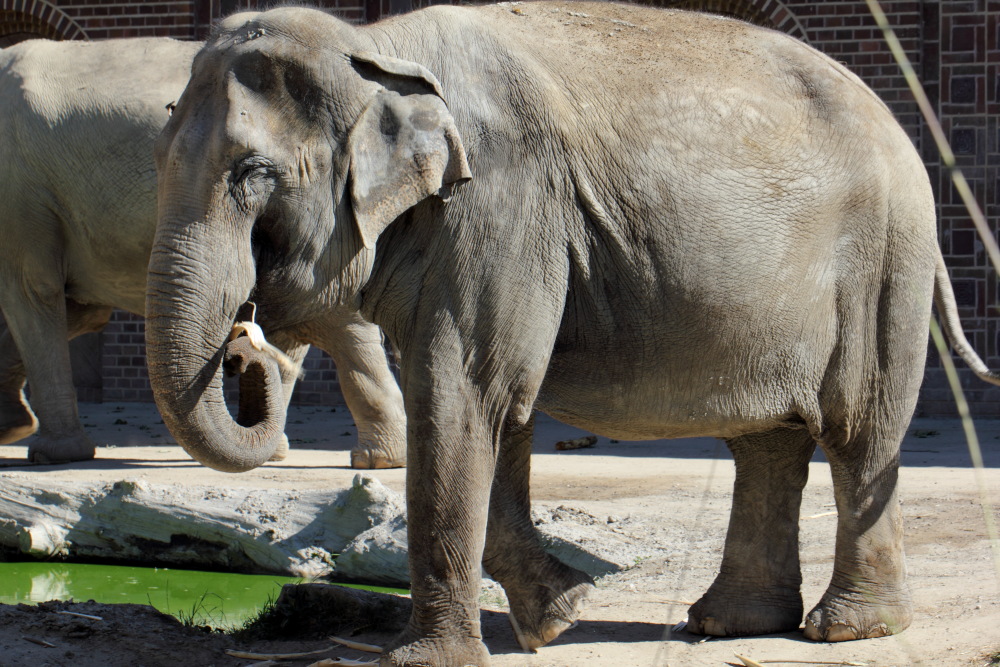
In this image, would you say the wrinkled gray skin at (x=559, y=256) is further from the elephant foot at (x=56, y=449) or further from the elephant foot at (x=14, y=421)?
the elephant foot at (x=14, y=421)

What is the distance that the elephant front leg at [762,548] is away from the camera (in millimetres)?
4098

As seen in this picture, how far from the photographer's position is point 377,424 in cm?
773

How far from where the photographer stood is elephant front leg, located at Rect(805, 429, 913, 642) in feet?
13.0

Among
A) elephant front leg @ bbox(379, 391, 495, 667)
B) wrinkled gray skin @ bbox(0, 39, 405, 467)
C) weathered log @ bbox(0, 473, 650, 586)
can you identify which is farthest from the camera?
wrinkled gray skin @ bbox(0, 39, 405, 467)

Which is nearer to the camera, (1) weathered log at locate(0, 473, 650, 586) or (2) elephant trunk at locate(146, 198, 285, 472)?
(2) elephant trunk at locate(146, 198, 285, 472)

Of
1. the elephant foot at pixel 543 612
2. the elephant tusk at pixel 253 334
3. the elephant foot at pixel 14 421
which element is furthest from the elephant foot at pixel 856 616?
the elephant foot at pixel 14 421

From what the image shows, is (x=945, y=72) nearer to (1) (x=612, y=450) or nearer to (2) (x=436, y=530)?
(1) (x=612, y=450)

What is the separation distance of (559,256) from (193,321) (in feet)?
3.22

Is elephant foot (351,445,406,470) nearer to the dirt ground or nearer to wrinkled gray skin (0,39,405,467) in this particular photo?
wrinkled gray skin (0,39,405,467)

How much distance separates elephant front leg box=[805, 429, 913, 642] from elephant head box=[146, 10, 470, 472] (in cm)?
164

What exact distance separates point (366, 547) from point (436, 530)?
6.08 ft

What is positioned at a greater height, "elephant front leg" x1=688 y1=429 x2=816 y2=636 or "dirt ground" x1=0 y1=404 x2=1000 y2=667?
"elephant front leg" x1=688 y1=429 x2=816 y2=636

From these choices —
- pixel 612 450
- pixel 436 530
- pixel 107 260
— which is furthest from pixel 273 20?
pixel 612 450

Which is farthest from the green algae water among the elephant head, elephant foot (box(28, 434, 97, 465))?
elephant foot (box(28, 434, 97, 465))
